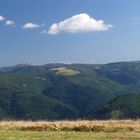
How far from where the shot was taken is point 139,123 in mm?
34719

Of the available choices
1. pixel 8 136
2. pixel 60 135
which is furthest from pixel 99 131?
pixel 8 136

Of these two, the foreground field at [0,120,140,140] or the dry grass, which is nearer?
the foreground field at [0,120,140,140]

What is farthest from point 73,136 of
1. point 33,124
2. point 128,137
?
point 33,124

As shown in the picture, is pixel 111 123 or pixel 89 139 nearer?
pixel 89 139

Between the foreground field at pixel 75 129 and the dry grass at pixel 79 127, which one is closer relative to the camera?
the foreground field at pixel 75 129

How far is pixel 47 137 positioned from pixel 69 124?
710cm

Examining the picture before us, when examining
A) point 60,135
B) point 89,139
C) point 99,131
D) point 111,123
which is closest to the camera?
point 89,139

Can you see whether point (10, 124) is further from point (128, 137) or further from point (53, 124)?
point (128, 137)

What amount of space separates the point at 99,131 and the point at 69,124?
3288 mm

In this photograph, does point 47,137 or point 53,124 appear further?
point 53,124

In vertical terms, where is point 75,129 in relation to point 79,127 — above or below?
below

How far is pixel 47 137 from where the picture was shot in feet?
90.2

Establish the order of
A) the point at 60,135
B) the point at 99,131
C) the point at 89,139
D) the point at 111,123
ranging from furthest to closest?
1. the point at 111,123
2. the point at 99,131
3. the point at 60,135
4. the point at 89,139

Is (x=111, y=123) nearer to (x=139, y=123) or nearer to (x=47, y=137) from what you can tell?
(x=139, y=123)
